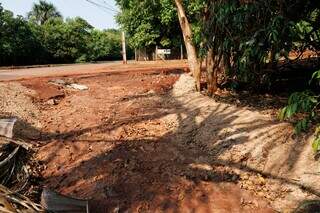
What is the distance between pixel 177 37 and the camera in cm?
2505

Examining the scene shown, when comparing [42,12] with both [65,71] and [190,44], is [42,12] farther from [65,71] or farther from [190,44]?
[190,44]

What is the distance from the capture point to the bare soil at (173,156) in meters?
4.92

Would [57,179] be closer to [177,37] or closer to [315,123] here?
[315,123]

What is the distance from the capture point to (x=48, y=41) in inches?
1219

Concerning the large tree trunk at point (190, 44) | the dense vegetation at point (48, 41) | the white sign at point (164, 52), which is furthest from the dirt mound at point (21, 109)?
the dense vegetation at point (48, 41)

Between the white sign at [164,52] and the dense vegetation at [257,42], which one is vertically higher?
the dense vegetation at [257,42]

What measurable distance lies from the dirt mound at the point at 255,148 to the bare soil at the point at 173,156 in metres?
0.01

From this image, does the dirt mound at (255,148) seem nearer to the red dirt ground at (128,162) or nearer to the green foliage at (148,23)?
the red dirt ground at (128,162)

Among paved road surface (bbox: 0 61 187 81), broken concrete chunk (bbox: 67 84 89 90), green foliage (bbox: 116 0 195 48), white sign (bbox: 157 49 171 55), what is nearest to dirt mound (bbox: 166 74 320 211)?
broken concrete chunk (bbox: 67 84 89 90)

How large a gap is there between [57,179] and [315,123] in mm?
3428

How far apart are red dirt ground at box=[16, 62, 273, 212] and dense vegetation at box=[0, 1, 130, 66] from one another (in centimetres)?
1971

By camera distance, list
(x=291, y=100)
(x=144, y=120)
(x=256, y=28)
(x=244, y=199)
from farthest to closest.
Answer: (x=144, y=120)
(x=256, y=28)
(x=244, y=199)
(x=291, y=100)

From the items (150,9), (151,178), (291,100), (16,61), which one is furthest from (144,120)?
(16,61)

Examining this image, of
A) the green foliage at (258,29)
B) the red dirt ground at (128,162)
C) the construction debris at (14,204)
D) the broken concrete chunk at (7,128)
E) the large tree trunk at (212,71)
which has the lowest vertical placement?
the red dirt ground at (128,162)
